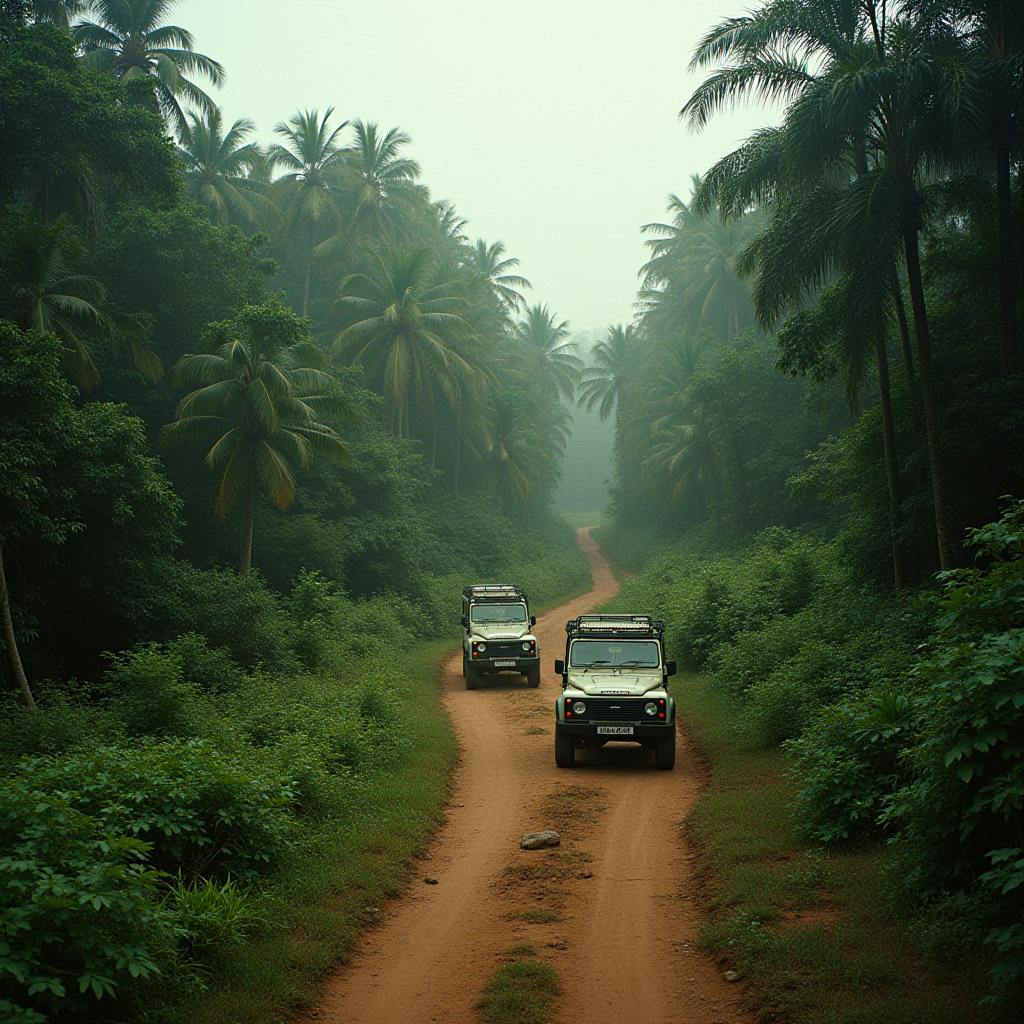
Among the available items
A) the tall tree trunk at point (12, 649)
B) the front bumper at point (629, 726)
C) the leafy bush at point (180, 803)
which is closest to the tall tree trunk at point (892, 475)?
the front bumper at point (629, 726)

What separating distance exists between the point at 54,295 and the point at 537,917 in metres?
17.8

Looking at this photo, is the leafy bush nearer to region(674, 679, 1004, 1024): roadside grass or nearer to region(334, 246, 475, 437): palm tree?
region(674, 679, 1004, 1024): roadside grass

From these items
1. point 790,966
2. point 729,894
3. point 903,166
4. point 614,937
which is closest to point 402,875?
point 614,937

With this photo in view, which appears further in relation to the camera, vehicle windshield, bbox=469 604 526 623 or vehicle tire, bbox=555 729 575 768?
vehicle windshield, bbox=469 604 526 623

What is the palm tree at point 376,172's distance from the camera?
130 feet

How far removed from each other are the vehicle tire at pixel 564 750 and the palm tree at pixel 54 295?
1364 centimetres

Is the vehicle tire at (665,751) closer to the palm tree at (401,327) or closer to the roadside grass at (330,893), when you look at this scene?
the roadside grass at (330,893)

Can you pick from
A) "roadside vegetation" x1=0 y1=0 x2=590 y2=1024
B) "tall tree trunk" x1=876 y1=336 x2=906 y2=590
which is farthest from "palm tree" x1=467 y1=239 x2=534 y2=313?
"tall tree trunk" x1=876 y1=336 x2=906 y2=590

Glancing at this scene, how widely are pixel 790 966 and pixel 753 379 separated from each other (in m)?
33.0

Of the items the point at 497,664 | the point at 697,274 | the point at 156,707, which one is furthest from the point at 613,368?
the point at 156,707

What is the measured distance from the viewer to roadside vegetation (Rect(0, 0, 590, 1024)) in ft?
17.7

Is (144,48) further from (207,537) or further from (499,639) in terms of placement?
(499,639)

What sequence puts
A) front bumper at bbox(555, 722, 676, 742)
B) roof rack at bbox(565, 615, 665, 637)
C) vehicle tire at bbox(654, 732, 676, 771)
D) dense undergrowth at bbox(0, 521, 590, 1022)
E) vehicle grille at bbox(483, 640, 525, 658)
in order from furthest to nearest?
vehicle grille at bbox(483, 640, 525, 658), roof rack at bbox(565, 615, 665, 637), vehicle tire at bbox(654, 732, 676, 771), front bumper at bbox(555, 722, 676, 742), dense undergrowth at bbox(0, 521, 590, 1022)

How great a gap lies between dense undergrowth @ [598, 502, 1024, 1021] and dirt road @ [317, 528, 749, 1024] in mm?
475
